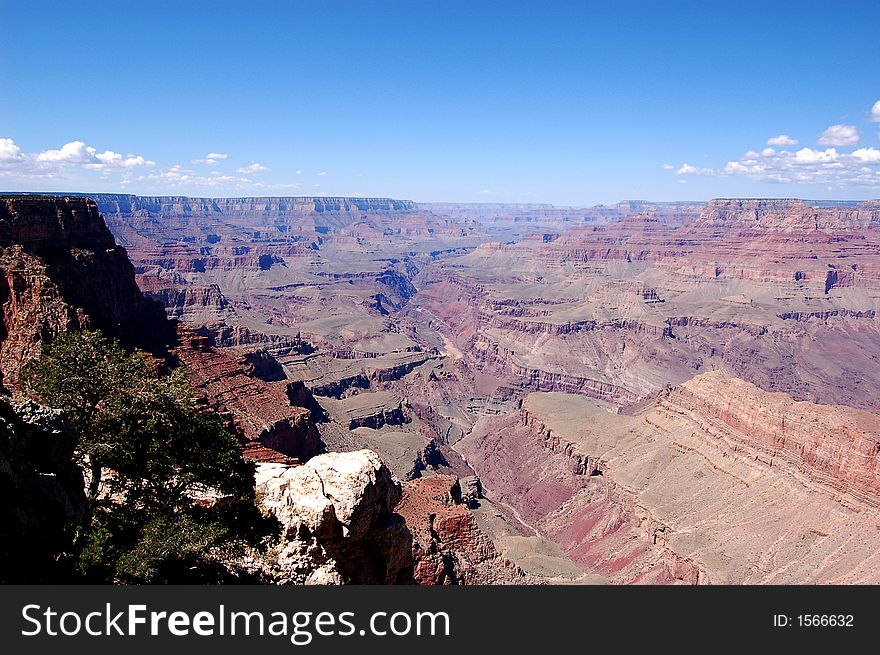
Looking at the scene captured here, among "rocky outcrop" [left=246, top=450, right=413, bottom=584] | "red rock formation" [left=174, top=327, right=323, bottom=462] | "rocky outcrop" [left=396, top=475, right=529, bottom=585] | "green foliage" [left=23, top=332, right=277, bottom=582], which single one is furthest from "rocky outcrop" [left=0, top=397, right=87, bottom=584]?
"red rock formation" [left=174, top=327, right=323, bottom=462]

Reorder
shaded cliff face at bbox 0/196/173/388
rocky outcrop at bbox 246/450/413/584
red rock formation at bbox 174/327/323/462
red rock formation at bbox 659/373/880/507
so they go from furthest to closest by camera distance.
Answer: red rock formation at bbox 659/373/880/507 < red rock formation at bbox 174/327/323/462 < shaded cliff face at bbox 0/196/173/388 < rocky outcrop at bbox 246/450/413/584

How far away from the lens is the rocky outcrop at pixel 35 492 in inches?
557

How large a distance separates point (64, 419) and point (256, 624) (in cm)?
969

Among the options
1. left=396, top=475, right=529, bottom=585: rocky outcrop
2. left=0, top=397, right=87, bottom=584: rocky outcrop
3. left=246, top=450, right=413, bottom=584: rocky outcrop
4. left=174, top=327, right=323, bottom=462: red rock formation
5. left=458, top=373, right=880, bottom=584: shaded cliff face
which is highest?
left=0, top=397, right=87, bottom=584: rocky outcrop

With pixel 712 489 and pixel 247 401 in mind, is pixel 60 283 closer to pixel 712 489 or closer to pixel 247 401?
pixel 247 401

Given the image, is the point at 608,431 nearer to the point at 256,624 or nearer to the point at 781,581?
the point at 781,581

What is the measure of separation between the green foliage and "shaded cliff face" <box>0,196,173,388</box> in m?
26.5

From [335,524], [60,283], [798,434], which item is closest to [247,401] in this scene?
[60,283]

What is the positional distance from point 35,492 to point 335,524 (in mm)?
9528

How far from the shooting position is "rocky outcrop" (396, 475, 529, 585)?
35.9 m

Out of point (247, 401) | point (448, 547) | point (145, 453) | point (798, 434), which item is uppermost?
point (145, 453)

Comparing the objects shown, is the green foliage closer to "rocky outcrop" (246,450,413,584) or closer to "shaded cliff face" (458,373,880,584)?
"rocky outcrop" (246,450,413,584)

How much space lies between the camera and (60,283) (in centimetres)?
5616

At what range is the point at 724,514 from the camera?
65.3 m
